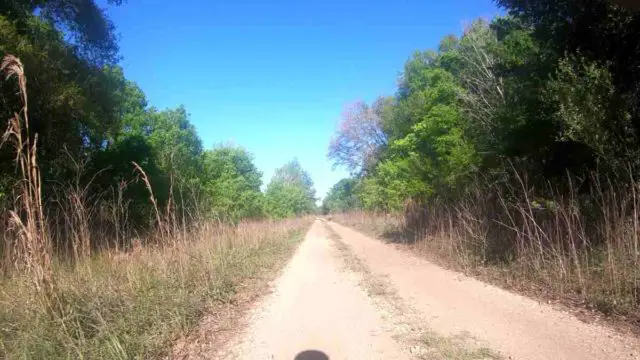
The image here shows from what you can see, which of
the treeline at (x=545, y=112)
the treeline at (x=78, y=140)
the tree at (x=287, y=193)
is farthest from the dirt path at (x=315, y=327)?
the tree at (x=287, y=193)

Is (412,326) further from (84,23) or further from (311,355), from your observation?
(84,23)

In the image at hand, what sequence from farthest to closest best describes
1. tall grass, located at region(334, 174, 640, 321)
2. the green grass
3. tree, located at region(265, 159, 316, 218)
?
tree, located at region(265, 159, 316, 218), tall grass, located at region(334, 174, 640, 321), the green grass

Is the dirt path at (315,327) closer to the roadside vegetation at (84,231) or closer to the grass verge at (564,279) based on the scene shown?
the roadside vegetation at (84,231)

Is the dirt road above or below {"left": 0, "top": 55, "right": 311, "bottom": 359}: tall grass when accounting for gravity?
below

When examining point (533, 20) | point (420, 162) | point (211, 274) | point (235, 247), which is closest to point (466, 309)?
point (211, 274)

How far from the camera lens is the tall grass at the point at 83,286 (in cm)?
342

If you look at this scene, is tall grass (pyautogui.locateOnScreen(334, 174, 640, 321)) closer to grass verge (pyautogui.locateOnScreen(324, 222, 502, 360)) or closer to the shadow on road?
grass verge (pyautogui.locateOnScreen(324, 222, 502, 360))

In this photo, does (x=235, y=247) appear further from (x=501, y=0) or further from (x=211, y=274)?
(x=501, y=0)

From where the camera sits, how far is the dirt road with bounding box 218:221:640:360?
396 centimetres

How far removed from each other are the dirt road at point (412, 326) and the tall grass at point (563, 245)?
2.50 ft

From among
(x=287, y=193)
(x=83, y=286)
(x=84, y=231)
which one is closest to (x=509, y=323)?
(x=83, y=286)

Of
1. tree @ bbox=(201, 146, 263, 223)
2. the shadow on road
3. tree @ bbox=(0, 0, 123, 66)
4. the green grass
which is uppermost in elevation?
tree @ bbox=(0, 0, 123, 66)

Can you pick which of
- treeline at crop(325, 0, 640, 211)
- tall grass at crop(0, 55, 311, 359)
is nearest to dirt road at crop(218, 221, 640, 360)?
tall grass at crop(0, 55, 311, 359)

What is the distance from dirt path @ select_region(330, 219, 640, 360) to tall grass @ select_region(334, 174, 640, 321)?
0.71 meters
